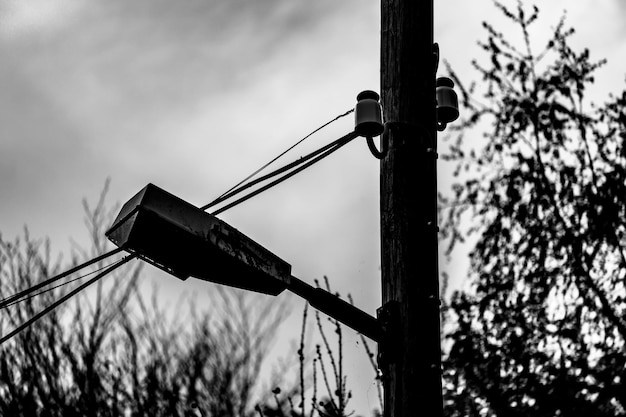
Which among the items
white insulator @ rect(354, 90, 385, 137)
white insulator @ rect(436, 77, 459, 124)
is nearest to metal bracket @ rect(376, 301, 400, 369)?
white insulator @ rect(354, 90, 385, 137)

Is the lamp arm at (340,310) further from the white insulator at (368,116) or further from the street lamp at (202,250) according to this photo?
the white insulator at (368,116)

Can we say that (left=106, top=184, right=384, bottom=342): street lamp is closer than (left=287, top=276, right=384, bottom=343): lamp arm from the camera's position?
Yes

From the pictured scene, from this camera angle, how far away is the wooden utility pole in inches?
141

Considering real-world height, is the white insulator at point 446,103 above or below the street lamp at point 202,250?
above

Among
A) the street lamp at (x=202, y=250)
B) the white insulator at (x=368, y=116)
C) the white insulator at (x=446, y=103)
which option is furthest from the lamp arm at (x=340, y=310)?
the white insulator at (x=446, y=103)

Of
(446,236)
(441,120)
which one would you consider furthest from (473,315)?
(441,120)

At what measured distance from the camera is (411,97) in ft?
13.5

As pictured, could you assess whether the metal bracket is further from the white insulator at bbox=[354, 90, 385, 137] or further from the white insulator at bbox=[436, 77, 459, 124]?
the white insulator at bbox=[436, 77, 459, 124]

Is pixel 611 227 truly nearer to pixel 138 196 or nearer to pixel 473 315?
pixel 473 315

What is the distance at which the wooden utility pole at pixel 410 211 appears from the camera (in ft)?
11.8

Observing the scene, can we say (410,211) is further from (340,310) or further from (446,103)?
(446,103)

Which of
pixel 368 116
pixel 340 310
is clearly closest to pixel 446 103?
pixel 368 116

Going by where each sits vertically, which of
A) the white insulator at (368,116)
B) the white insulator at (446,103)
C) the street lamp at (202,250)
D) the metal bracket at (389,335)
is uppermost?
the white insulator at (446,103)

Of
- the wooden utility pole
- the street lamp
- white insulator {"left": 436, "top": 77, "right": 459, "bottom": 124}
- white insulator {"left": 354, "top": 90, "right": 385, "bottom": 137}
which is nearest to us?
the street lamp
